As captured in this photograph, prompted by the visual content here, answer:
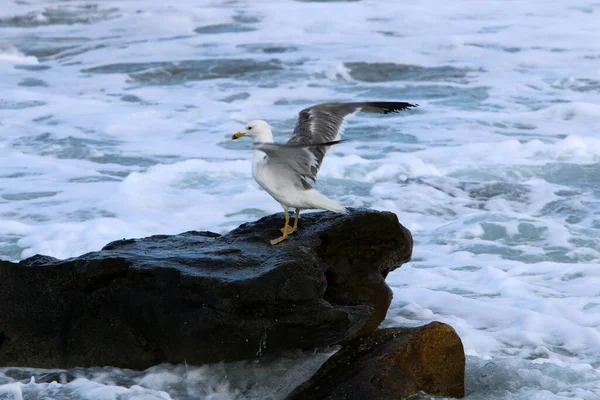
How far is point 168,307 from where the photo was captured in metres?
4.49

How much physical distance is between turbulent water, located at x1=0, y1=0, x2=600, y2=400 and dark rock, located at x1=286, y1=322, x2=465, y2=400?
206mm

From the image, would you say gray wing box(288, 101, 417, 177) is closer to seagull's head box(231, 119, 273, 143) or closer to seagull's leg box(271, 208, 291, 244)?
seagull's head box(231, 119, 273, 143)

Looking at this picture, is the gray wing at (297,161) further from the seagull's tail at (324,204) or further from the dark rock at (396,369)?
the dark rock at (396,369)

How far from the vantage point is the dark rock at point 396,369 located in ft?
13.7

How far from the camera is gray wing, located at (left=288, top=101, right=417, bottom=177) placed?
5.35m

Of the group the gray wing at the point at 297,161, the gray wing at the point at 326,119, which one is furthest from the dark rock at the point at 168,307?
the gray wing at the point at 326,119

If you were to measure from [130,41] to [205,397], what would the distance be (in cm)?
1513

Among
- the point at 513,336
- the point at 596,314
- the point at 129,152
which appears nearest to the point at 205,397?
the point at 513,336

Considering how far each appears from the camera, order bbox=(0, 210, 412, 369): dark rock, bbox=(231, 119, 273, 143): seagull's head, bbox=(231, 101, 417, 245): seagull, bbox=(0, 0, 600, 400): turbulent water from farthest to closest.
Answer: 1. bbox=(231, 119, 273, 143): seagull's head
2. bbox=(0, 0, 600, 400): turbulent water
3. bbox=(231, 101, 417, 245): seagull
4. bbox=(0, 210, 412, 369): dark rock

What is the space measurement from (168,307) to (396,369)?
110 centimetres

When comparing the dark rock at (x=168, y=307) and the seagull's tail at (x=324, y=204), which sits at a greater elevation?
Answer: the seagull's tail at (x=324, y=204)

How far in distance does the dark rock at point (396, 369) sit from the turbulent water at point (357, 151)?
0.21m

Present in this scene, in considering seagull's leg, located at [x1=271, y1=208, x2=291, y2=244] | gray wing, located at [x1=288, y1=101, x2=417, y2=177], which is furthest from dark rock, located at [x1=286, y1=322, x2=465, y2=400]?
gray wing, located at [x1=288, y1=101, x2=417, y2=177]

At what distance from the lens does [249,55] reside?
672 inches
